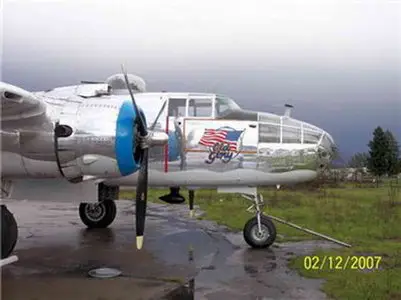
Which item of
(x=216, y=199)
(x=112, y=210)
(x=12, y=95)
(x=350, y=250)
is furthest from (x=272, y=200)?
(x=12, y=95)

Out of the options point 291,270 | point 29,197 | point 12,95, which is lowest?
point 291,270

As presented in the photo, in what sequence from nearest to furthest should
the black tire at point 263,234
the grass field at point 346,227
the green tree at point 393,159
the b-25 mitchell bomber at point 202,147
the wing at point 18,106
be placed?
the wing at point 18,106 → the grass field at point 346,227 → the b-25 mitchell bomber at point 202,147 → the black tire at point 263,234 → the green tree at point 393,159

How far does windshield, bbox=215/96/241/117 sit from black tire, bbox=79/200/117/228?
3.87 m

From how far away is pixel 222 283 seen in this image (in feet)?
24.3

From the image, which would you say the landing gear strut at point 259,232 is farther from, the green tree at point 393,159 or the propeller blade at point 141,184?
the green tree at point 393,159

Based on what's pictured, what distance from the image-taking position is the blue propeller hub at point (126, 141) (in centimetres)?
718

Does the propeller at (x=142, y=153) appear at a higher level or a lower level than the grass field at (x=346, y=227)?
higher

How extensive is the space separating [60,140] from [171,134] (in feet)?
9.13

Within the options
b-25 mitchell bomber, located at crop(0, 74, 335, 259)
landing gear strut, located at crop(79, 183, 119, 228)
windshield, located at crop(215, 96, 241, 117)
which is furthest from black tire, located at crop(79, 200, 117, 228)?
windshield, located at crop(215, 96, 241, 117)

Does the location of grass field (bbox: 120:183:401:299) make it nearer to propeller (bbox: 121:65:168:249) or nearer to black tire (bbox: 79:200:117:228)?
propeller (bbox: 121:65:168:249)

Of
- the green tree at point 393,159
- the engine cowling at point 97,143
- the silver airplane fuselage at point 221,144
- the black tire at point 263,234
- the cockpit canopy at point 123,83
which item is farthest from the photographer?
the green tree at point 393,159

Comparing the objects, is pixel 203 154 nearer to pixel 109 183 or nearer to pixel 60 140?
pixel 109 183

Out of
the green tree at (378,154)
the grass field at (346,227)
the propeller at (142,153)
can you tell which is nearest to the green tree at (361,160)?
the green tree at (378,154)

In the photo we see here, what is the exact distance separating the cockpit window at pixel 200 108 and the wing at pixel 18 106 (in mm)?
3429
